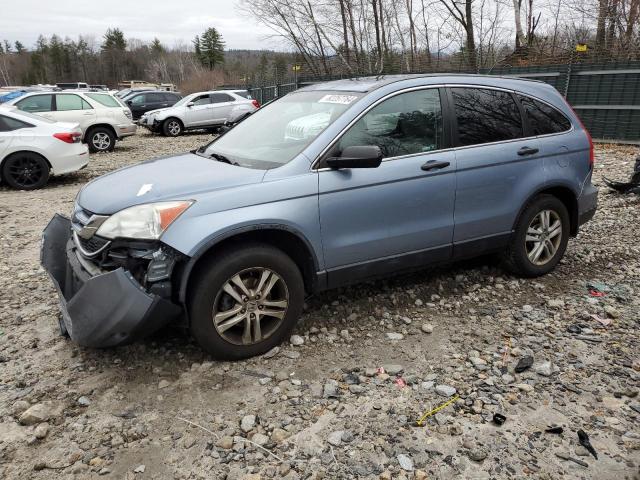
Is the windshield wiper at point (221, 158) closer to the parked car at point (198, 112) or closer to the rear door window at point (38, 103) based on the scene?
the rear door window at point (38, 103)

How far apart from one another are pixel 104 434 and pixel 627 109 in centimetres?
1349

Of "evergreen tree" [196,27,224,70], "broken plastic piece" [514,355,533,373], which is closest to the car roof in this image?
"broken plastic piece" [514,355,533,373]

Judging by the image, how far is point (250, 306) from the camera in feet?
10.5

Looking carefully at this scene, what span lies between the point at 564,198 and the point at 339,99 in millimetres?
2388

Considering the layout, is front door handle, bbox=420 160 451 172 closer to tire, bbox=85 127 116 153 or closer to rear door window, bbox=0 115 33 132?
rear door window, bbox=0 115 33 132

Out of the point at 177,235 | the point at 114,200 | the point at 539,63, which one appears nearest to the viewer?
the point at 177,235

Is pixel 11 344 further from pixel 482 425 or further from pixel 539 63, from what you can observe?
pixel 539 63

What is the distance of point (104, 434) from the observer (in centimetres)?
266

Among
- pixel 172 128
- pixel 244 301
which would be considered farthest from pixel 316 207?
pixel 172 128

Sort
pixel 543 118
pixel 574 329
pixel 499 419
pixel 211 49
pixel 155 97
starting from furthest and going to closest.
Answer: pixel 211 49 → pixel 155 97 → pixel 543 118 → pixel 574 329 → pixel 499 419

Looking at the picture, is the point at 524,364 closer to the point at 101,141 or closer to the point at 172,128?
the point at 101,141

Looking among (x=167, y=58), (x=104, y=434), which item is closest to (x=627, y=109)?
(x=104, y=434)

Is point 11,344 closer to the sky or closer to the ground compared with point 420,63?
closer to the ground

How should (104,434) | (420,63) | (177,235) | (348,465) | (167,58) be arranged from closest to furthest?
(348,465)
(104,434)
(177,235)
(420,63)
(167,58)
